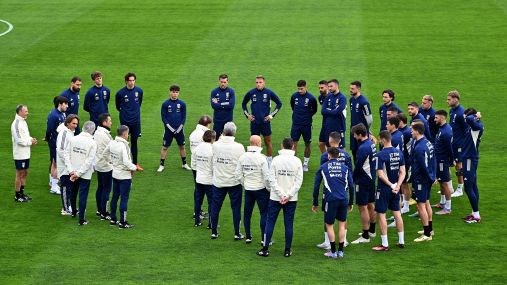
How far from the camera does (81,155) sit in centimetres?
1656

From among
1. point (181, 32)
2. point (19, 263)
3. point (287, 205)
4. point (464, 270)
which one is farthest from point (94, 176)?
point (181, 32)

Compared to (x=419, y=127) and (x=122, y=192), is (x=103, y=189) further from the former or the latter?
(x=419, y=127)

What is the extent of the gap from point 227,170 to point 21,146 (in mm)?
5093

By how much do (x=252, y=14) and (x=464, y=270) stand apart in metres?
22.4

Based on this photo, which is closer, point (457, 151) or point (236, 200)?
point (236, 200)

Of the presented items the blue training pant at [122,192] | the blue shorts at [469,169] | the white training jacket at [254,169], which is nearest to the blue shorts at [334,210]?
the white training jacket at [254,169]

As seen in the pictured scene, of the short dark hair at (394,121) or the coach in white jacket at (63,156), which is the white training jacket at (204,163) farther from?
the short dark hair at (394,121)

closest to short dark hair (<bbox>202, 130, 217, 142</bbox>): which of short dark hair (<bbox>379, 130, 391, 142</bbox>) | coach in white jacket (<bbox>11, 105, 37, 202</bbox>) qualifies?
short dark hair (<bbox>379, 130, 391, 142</bbox>)

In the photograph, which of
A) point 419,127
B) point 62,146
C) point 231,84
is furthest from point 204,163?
point 231,84

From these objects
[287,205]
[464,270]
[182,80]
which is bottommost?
[464,270]

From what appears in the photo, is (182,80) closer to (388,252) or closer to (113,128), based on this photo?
(113,128)

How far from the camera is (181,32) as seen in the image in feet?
107

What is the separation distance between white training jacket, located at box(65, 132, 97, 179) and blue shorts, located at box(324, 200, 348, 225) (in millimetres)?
4763

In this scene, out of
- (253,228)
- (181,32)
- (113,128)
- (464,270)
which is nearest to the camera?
(464,270)
